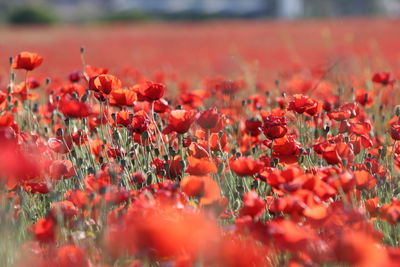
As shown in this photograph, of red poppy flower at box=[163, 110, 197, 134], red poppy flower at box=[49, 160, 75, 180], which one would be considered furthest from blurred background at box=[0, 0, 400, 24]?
red poppy flower at box=[49, 160, 75, 180]

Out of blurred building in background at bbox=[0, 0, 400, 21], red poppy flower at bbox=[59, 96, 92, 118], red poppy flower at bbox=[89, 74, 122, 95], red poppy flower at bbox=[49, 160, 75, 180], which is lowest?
blurred building in background at bbox=[0, 0, 400, 21]

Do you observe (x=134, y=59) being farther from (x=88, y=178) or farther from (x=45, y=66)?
(x=88, y=178)

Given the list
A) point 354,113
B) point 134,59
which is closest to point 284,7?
point 134,59

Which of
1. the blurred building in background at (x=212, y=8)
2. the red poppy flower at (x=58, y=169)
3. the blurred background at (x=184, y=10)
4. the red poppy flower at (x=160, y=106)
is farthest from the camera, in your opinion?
the blurred building in background at (x=212, y=8)

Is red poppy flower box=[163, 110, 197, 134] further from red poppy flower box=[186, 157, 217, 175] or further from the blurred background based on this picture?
the blurred background

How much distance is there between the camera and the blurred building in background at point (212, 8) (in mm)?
37656

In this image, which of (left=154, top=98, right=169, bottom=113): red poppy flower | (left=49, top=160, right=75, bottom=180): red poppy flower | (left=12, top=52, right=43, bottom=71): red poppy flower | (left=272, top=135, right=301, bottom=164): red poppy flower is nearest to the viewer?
(left=49, top=160, right=75, bottom=180): red poppy flower

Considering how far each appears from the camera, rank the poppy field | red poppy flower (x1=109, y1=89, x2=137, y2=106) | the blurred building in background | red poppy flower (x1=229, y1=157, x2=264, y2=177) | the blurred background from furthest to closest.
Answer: the blurred building in background < the blurred background < red poppy flower (x1=109, y1=89, x2=137, y2=106) < red poppy flower (x1=229, y1=157, x2=264, y2=177) < the poppy field

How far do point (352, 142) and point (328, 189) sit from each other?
671mm

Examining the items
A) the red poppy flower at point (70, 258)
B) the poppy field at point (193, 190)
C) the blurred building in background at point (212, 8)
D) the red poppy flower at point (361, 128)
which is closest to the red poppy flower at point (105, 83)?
the poppy field at point (193, 190)

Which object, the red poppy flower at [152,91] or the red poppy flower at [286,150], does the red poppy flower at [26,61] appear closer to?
the red poppy flower at [152,91]

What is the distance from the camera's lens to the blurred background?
3121 centimetres

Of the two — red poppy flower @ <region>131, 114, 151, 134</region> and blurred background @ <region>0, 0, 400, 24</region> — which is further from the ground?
red poppy flower @ <region>131, 114, 151, 134</region>

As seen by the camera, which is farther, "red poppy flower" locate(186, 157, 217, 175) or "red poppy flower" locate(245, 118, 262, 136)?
"red poppy flower" locate(245, 118, 262, 136)
